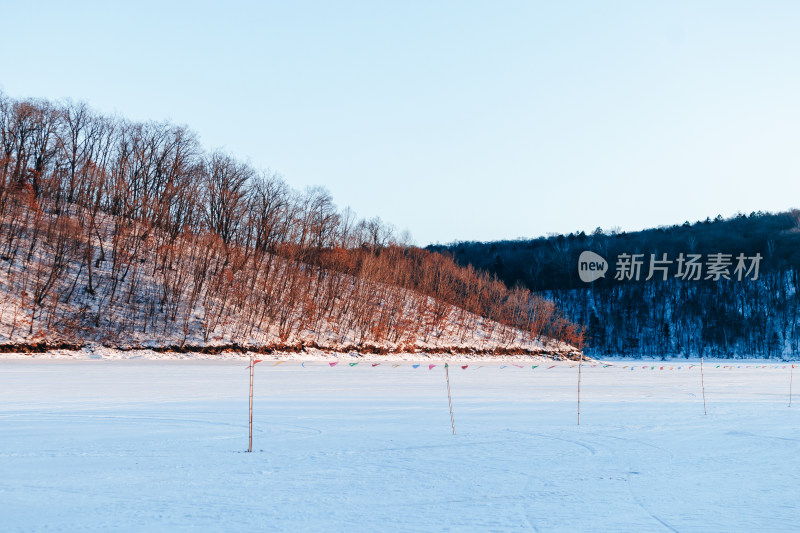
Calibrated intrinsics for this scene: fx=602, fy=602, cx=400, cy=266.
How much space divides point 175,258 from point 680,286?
97338mm

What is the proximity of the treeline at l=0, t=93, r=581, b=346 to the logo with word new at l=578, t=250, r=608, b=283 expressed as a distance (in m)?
Answer: 52.7

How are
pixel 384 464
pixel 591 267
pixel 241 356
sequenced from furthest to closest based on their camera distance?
1. pixel 591 267
2. pixel 241 356
3. pixel 384 464

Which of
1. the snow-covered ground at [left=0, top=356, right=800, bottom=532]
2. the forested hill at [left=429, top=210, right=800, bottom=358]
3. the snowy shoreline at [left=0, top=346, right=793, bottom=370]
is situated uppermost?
the forested hill at [left=429, top=210, right=800, bottom=358]

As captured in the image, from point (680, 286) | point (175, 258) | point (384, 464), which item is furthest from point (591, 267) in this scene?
point (384, 464)

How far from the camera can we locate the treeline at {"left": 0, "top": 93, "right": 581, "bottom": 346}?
146ft

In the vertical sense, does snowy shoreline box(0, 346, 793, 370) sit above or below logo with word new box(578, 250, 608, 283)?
below

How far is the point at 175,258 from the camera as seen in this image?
5534cm

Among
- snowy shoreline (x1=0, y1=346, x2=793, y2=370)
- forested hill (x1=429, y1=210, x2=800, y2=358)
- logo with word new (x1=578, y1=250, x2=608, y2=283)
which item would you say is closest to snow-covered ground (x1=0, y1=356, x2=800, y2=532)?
snowy shoreline (x1=0, y1=346, x2=793, y2=370)

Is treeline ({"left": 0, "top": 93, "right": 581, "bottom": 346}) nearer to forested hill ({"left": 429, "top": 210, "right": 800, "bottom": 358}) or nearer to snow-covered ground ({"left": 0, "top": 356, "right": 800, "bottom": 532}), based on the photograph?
snow-covered ground ({"left": 0, "top": 356, "right": 800, "bottom": 532})

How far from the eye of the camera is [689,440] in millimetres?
12914

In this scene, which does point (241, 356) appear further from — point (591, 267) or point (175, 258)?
point (591, 267)

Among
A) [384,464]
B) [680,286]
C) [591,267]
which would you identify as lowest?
[384,464]

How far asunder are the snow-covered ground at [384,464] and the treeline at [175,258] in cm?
2605

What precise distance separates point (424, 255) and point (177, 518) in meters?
82.4
